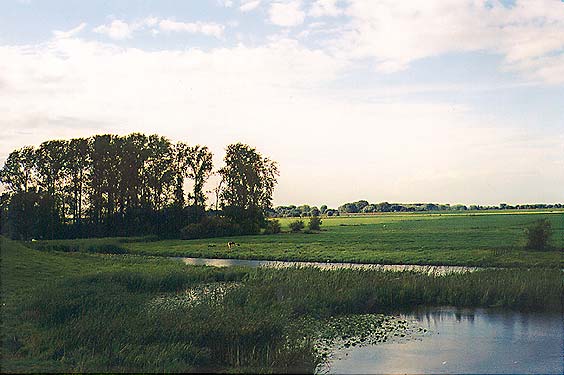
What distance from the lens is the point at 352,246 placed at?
183ft

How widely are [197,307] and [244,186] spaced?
6692cm

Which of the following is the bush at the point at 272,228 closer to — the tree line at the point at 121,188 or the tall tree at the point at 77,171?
the tree line at the point at 121,188

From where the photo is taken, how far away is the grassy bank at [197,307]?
590 inches

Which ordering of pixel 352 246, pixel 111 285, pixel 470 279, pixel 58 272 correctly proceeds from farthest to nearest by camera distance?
1. pixel 352 246
2. pixel 58 272
3. pixel 470 279
4. pixel 111 285

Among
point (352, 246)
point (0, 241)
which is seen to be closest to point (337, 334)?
point (0, 241)

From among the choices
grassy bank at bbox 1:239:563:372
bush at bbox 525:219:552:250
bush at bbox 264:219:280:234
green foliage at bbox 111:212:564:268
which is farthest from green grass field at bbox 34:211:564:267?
bush at bbox 264:219:280:234

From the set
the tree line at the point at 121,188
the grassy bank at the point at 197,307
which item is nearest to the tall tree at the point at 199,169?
the tree line at the point at 121,188

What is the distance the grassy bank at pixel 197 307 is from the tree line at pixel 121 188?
46081 mm

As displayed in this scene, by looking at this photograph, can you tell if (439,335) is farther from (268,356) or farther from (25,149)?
(25,149)

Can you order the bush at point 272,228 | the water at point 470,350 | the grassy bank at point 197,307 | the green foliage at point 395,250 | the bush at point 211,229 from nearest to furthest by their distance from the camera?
the grassy bank at point 197,307
the water at point 470,350
the green foliage at point 395,250
the bush at point 211,229
the bush at point 272,228

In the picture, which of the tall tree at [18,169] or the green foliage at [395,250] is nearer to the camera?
the green foliage at [395,250]

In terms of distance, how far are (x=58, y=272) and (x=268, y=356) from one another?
65.1ft

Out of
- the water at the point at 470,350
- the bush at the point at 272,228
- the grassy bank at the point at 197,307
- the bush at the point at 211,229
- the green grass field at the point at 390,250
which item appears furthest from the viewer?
the bush at the point at 272,228

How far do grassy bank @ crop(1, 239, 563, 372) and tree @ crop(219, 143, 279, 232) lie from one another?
4924 cm
